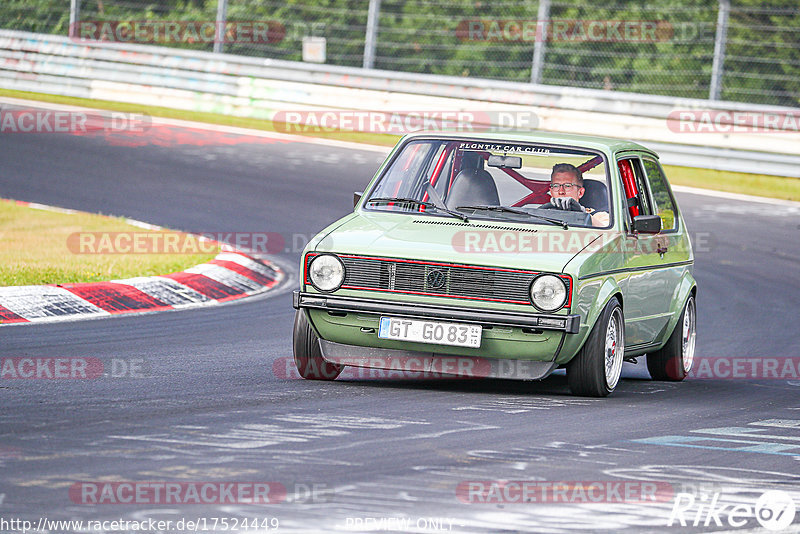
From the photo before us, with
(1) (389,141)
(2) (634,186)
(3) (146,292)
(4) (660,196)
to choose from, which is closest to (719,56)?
(1) (389,141)

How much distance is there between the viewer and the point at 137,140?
2017 cm

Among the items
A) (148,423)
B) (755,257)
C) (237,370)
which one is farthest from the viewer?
(755,257)

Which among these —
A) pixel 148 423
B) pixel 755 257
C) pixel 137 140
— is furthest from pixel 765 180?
pixel 148 423

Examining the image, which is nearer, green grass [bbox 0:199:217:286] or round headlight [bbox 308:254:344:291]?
round headlight [bbox 308:254:344:291]

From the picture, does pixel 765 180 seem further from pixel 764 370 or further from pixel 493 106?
pixel 764 370

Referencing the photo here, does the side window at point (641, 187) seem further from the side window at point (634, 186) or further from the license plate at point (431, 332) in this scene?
the license plate at point (431, 332)

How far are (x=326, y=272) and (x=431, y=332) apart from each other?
27.5 inches

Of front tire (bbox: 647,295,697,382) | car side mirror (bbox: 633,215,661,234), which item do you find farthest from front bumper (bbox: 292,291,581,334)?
front tire (bbox: 647,295,697,382)

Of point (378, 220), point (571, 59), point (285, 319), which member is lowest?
point (285, 319)

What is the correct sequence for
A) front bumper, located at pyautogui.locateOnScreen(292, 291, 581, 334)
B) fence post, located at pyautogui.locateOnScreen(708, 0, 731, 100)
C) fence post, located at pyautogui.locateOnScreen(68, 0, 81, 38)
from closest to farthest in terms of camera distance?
front bumper, located at pyautogui.locateOnScreen(292, 291, 581, 334) → fence post, located at pyautogui.locateOnScreen(708, 0, 731, 100) → fence post, located at pyautogui.locateOnScreen(68, 0, 81, 38)

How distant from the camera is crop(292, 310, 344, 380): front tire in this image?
7.71 metres

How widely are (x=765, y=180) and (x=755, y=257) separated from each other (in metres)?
5.50

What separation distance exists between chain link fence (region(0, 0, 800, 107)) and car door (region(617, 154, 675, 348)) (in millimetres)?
10354

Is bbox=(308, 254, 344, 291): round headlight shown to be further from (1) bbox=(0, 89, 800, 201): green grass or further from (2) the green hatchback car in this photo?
(1) bbox=(0, 89, 800, 201): green grass
